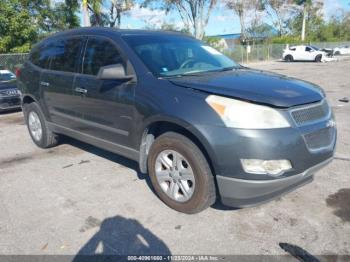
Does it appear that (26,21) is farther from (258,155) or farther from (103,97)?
(258,155)

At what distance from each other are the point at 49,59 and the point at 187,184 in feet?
10.7

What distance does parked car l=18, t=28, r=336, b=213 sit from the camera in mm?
3018

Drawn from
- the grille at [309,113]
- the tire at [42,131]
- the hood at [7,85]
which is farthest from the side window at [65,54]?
the hood at [7,85]

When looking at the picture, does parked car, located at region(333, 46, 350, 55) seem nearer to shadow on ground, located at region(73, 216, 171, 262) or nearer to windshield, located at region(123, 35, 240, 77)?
windshield, located at region(123, 35, 240, 77)

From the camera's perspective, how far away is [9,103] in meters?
9.27

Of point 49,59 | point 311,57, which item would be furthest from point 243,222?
point 311,57

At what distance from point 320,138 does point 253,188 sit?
0.85 metres

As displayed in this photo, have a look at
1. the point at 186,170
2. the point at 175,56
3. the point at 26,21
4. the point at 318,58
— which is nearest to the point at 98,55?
the point at 175,56

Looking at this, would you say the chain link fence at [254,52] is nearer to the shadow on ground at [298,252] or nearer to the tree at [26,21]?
the tree at [26,21]

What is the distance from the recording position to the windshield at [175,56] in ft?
12.8

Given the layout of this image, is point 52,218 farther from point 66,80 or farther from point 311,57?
point 311,57

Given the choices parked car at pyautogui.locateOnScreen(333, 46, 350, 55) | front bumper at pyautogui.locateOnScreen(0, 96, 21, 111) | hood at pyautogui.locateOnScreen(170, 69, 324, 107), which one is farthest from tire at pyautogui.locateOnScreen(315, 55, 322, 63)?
hood at pyautogui.locateOnScreen(170, 69, 324, 107)

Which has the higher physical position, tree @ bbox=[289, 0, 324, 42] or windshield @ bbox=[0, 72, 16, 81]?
tree @ bbox=[289, 0, 324, 42]

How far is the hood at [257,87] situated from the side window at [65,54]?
1.81 meters
